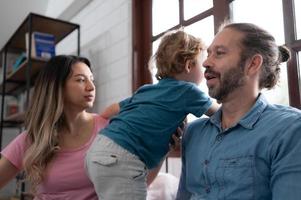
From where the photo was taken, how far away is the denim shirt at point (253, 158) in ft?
2.93

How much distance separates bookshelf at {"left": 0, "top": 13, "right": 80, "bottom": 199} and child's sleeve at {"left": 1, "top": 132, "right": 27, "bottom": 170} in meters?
1.27

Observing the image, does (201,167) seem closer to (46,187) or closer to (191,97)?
(191,97)

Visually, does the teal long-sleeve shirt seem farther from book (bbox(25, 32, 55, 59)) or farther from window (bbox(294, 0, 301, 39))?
book (bbox(25, 32, 55, 59))

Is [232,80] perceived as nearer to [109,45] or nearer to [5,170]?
[5,170]

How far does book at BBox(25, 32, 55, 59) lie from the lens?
2.78m

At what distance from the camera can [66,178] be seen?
4.54 feet

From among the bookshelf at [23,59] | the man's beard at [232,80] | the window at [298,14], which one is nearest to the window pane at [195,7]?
the window at [298,14]

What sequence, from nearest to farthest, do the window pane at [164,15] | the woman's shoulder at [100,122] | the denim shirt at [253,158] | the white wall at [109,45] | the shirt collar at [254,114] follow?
the denim shirt at [253,158] → the shirt collar at [254,114] → the woman's shoulder at [100,122] → the window pane at [164,15] → the white wall at [109,45]

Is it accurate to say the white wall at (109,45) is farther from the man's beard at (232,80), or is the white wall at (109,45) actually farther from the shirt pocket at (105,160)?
the man's beard at (232,80)

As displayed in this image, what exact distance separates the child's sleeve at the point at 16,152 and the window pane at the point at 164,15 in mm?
1227

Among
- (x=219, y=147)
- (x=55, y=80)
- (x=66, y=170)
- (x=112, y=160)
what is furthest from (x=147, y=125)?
(x=55, y=80)

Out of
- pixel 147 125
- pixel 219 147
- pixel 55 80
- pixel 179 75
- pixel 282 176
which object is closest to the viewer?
pixel 282 176

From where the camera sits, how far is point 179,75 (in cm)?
135

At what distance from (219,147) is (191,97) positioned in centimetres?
25
